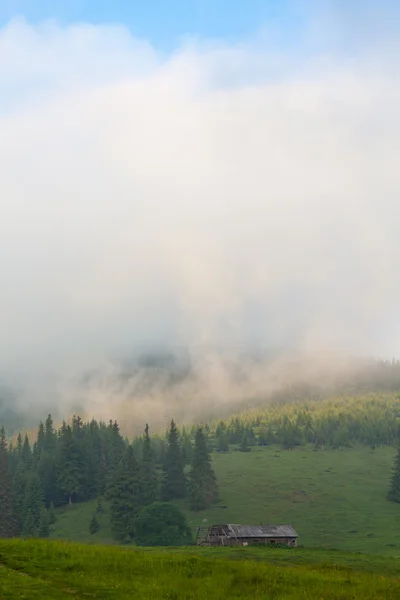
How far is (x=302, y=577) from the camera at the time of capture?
3834 centimetres

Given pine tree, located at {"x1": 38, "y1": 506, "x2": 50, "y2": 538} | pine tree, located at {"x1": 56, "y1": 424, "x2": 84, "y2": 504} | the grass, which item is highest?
pine tree, located at {"x1": 56, "y1": 424, "x2": 84, "y2": 504}

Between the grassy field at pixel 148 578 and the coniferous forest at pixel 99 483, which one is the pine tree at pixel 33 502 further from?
the grassy field at pixel 148 578

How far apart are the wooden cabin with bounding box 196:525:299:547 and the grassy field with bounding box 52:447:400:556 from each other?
450 inches

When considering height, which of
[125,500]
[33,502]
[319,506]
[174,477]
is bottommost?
[319,506]

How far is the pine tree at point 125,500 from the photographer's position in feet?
405

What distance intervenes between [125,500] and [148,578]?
100080 mm

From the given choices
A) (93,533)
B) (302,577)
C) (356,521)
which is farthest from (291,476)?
(302,577)

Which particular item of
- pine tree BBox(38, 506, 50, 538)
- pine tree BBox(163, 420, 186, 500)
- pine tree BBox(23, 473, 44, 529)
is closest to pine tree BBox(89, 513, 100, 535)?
pine tree BBox(38, 506, 50, 538)

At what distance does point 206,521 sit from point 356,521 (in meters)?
36.1

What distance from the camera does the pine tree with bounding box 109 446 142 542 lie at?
405ft

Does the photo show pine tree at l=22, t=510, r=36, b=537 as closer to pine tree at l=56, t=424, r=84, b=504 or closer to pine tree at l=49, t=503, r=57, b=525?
pine tree at l=49, t=503, r=57, b=525

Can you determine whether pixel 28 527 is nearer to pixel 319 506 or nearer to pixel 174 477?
pixel 174 477

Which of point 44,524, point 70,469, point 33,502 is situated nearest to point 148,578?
point 44,524

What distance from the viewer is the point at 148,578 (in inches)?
1393
